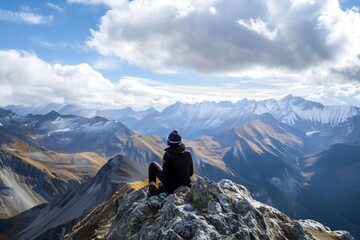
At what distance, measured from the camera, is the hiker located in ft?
73.4

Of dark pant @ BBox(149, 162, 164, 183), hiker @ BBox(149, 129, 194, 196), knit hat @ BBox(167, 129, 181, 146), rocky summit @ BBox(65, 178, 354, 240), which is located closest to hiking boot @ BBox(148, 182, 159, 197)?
hiker @ BBox(149, 129, 194, 196)

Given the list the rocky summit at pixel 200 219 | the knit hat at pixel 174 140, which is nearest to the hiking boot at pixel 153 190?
the rocky summit at pixel 200 219

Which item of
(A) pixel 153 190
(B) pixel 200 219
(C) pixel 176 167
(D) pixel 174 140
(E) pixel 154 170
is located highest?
(D) pixel 174 140

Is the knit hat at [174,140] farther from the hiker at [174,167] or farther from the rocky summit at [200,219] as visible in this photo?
the rocky summit at [200,219]

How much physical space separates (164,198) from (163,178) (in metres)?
1.43

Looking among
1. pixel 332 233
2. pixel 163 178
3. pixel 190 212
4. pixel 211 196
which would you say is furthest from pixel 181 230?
pixel 332 233

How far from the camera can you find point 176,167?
891 inches

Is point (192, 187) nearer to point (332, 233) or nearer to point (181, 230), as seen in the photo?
point (181, 230)

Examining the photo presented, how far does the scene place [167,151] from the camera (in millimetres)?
22312

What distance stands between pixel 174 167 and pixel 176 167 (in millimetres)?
128

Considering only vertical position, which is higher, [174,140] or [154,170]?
[174,140]

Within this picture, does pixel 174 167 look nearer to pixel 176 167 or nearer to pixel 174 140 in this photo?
pixel 176 167

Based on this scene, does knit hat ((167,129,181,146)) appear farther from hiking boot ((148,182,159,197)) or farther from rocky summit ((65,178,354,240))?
hiking boot ((148,182,159,197))

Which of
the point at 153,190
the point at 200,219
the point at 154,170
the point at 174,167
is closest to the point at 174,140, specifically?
the point at 174,167
